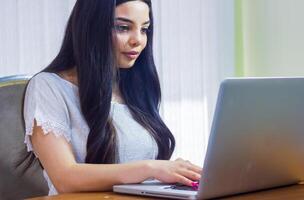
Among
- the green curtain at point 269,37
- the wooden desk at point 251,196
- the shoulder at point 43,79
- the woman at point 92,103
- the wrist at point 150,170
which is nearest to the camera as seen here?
the wooden desk at point 251,196

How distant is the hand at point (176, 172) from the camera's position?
1.10 m

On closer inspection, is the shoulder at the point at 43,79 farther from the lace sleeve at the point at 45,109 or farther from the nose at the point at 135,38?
the nose at the point at 135,38

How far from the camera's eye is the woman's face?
151 centimetres

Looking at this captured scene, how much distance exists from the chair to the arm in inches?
8.2

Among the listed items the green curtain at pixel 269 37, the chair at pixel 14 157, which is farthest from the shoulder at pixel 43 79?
the green curtain at pixel 269 37

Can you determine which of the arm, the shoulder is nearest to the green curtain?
the shoulder

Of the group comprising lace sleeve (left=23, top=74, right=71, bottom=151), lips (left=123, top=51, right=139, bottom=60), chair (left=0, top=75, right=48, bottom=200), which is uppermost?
lips (left=123, top=51, right=139, bottom=60)

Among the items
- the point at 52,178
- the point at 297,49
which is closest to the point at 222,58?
the point at 297,49

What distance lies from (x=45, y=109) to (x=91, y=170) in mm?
259

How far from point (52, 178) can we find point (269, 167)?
0.52 metres

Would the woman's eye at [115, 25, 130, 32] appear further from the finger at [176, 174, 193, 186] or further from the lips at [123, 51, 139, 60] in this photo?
the finger at [176, 174, 193, 186]

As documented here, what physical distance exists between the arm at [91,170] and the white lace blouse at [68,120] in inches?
1.4

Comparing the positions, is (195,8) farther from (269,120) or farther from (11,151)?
(269,120)

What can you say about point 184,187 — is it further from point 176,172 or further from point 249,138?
point 249,138
